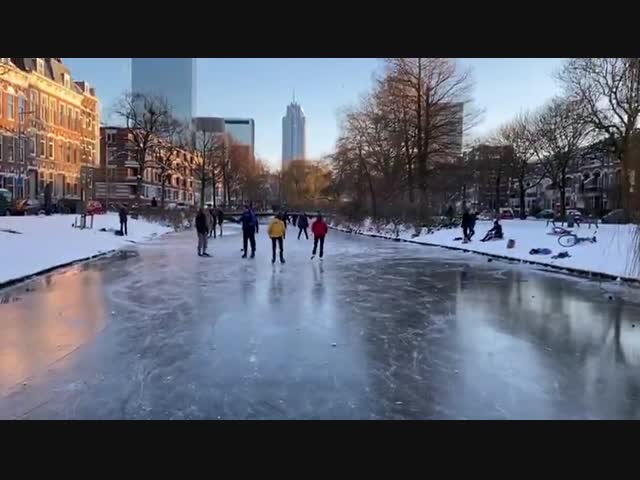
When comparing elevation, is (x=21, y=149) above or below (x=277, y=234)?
above

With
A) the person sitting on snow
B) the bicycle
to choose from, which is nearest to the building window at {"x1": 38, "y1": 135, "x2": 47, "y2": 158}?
the person sitting on snow

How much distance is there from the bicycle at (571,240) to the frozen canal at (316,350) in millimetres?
8752

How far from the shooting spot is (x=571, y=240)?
2331 cm

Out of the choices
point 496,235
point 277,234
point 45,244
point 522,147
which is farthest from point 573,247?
point 522,147

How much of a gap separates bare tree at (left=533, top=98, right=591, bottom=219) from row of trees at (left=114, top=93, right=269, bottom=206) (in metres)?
37.2

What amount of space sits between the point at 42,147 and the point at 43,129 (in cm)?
214

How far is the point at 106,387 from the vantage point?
5.95 m

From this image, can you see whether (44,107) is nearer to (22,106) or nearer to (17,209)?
(22,106)

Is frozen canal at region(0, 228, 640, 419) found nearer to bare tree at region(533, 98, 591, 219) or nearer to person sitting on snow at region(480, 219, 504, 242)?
person sitting on snow at region(480, 219, 504, 242)

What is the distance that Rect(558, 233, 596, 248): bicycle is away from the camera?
22.9 m

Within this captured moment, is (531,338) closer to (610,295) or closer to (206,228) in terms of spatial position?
(610,295)

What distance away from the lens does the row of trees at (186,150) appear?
60.8m

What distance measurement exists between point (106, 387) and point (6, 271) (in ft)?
38.6

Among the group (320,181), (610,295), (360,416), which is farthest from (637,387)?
(320,181)
